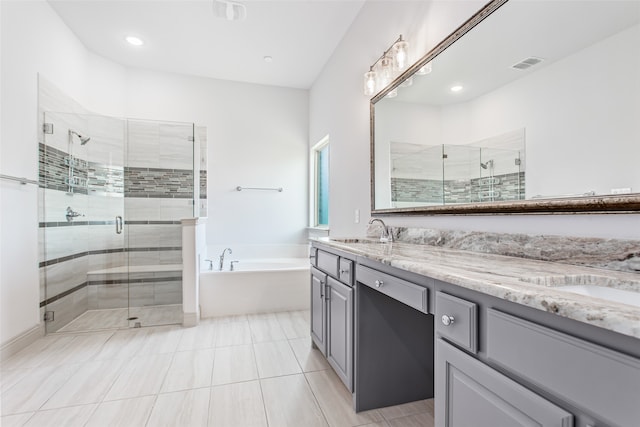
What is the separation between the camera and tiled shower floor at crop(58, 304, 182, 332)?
2.80 metres

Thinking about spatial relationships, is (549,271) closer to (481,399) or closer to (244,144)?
(481,399)

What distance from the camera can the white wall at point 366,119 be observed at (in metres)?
1.13

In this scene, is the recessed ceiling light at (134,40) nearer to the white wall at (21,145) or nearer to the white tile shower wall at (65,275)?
the white wall at (21,145)

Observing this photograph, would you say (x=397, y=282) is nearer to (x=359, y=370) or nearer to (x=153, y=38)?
(x=359, y=370)

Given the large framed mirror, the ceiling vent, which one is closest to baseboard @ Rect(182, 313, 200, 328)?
the large framed mirror

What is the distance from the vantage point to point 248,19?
2.86m

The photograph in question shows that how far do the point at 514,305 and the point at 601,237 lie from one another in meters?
0.58

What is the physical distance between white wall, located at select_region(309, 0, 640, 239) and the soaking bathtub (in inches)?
28.1

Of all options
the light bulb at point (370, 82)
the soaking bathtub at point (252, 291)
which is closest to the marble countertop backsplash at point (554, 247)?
the light bulb at point (370, 82)

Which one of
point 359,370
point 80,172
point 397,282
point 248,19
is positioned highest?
point 248,19

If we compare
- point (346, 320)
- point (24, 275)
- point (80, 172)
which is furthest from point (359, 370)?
point (80, 172)

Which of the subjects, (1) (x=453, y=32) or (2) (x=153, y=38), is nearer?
(1) (x=453, y=32)

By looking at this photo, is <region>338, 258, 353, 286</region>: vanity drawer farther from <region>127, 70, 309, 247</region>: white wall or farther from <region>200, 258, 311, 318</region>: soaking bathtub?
<region>127, 70, 309, 247</region>: white wall

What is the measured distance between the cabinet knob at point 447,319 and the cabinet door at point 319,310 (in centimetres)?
113
